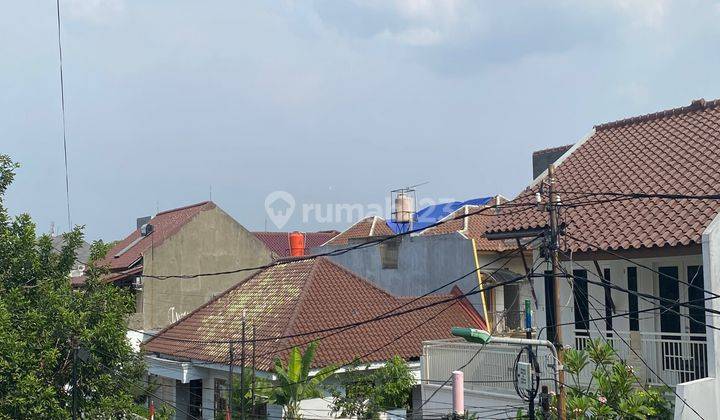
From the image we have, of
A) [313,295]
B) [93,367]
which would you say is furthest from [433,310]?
[93,367]

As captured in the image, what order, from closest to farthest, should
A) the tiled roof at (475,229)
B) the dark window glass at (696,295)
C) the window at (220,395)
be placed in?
1. the dark window glass at (696,295)
2. the window at (220,395)
3. the tiled roof at (475,229)

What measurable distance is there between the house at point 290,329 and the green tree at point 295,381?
756mm

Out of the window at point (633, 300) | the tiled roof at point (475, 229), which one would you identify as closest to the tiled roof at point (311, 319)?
the tiled roof at point (475, 229)

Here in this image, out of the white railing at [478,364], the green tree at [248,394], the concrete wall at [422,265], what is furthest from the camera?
the concrete wall at [422,265]

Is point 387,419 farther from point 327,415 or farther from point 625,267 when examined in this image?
point 625,267

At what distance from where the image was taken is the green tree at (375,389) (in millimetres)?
20047

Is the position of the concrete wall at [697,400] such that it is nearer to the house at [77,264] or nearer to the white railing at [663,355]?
the white railing at [663,355]

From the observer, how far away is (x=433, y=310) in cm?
2591

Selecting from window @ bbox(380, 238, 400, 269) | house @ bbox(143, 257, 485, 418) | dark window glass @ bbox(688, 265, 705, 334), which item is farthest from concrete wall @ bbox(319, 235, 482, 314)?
dark window glass @ bbox(688, 265, 705, 334)

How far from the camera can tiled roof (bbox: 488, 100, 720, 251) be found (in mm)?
15016

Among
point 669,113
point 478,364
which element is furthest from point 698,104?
point 478,364

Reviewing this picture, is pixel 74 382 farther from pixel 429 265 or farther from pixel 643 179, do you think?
pixel 429 265

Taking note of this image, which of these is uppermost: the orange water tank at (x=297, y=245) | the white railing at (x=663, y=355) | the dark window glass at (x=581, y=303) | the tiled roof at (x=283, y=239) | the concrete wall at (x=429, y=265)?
the tiled roof at (x=283, y=239)

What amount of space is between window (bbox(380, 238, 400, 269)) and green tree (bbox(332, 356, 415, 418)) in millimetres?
8656
